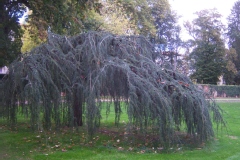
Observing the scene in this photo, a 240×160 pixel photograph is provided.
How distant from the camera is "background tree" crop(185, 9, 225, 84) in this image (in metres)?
44.9

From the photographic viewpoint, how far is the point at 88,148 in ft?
25.9

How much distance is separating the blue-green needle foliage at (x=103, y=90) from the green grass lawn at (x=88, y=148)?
0.45 metres

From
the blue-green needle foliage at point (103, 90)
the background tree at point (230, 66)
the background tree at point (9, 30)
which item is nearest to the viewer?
the blue-green needle foliage at point (103, 90)

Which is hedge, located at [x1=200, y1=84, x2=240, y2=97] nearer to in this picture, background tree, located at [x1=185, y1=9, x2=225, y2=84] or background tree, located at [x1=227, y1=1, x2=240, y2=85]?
background tree, located at [x1=185, y1=9, x2=225, y2=84]

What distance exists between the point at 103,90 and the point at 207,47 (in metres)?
40.6

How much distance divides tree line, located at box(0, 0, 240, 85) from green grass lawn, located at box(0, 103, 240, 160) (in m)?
3.25

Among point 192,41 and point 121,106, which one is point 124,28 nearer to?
point 121,106

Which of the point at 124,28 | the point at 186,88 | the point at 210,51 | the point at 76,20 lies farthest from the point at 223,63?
the point at 186,88

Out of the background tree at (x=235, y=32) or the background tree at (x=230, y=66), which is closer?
the background tree at (x=230, y=66)

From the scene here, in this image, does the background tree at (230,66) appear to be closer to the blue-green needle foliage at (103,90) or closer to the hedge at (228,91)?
the hedge at (228,91)

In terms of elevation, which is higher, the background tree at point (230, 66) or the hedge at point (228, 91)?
the background tree at point (230, 66)

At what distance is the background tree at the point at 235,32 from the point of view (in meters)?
47.8

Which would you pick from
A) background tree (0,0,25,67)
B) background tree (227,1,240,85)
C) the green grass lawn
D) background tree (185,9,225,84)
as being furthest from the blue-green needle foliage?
background tree (227,1,240,85)

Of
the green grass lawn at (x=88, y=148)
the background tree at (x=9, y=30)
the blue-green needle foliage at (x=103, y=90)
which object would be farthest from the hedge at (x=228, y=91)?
the blue-green needle foliage at (x=103, y=90)
